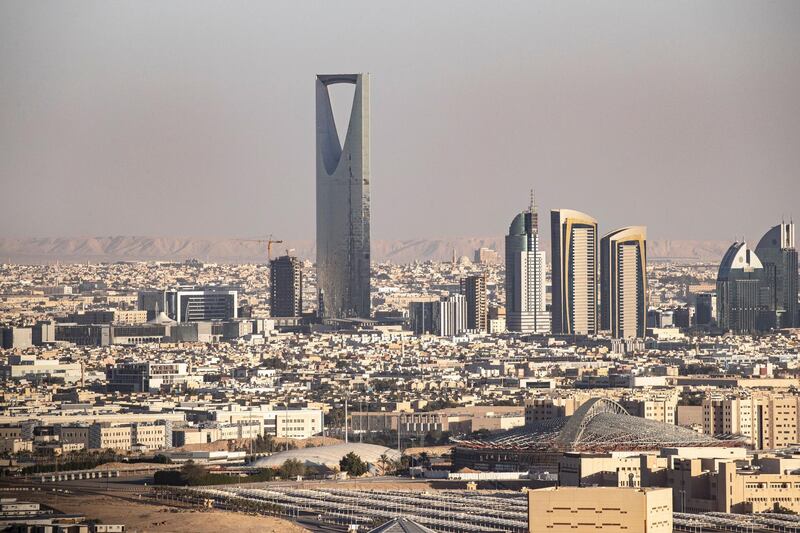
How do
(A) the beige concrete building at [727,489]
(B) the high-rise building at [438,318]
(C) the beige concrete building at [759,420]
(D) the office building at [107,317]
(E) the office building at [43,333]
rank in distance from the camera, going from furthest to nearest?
1. (B) the high-rise building at [438,318]
2. (D) the office building at [107,317]
3. (E) the office building at [43,333]
4. (C) the beige concrete building at [759,420]
5. (A) the beige concrete building at [727,489]

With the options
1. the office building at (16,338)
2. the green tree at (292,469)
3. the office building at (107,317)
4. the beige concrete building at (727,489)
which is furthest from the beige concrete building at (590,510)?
the office building at (107,317)

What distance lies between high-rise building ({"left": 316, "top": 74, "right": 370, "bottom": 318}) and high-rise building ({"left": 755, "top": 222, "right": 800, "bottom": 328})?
2089cm

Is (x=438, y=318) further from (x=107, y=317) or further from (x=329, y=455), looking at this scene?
(x=329, y=455)

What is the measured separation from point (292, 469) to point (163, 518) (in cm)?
1306

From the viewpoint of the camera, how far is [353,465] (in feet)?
193

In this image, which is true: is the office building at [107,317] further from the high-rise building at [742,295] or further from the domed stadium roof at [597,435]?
the domed stadium roof at [597,435]

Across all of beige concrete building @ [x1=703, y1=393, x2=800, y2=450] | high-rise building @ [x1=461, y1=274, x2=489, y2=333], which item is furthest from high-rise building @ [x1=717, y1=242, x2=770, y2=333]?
beige concrete building @ [x1=703, y1=393, x2=800, y2=450]

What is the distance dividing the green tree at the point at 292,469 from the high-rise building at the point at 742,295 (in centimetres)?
7670

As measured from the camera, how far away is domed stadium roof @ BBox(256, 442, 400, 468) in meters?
60.0

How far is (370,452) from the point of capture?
61.7m

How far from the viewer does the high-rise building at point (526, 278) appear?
13888 cm

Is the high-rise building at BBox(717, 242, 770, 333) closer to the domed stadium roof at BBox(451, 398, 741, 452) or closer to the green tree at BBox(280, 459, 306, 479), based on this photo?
the domed stadium roof at BBox(451, 398, 741, 452)

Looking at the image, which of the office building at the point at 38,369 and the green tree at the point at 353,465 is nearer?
the green tree at the point at 353,465

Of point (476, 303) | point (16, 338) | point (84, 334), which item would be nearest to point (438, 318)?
point (476, 303)
